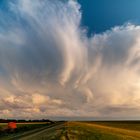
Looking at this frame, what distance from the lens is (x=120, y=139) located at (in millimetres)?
36125

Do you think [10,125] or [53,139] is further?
[10,125]

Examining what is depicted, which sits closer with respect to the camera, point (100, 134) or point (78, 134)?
point (78, 134)

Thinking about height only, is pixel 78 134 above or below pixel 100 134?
below

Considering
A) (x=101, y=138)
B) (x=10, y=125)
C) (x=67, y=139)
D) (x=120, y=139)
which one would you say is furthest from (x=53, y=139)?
(x=10, y=125)

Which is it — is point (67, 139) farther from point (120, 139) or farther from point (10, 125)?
point (10, 125)

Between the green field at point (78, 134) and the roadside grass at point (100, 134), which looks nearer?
the roadside grass at point (100, 134)

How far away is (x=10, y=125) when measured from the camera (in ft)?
317

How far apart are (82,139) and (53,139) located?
3627 mm

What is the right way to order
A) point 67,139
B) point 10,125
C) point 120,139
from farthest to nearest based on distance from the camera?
point 10,125 → point 120,139 → point 67,139

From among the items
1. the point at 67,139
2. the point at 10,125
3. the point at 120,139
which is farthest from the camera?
the point at 10,125

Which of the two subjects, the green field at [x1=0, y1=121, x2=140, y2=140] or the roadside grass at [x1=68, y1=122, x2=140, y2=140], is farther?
the green field at [x1=0, y1=121, x2=140, y2=140]

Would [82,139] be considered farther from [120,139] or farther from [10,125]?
[10,125]

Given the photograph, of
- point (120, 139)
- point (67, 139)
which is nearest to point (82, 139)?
point (67, 139)

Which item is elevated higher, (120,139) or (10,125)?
(10,125)
